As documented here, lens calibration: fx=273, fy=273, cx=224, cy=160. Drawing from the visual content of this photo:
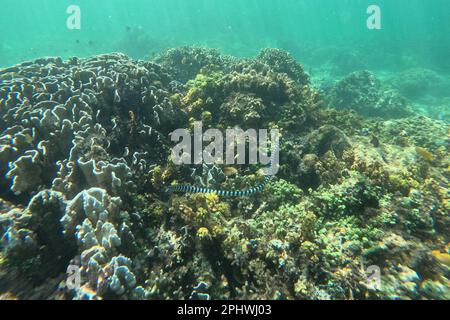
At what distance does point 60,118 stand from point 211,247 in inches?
172

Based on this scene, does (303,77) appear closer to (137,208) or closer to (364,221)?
(364,221)

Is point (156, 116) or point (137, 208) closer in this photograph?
point (137, 208)

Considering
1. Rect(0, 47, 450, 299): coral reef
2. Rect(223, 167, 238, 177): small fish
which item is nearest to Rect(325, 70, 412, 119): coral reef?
Rect(0, 47, 450, 299): coral reef

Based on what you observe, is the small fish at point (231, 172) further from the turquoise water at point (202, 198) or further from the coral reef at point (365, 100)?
the coral reef at point (365, 100)

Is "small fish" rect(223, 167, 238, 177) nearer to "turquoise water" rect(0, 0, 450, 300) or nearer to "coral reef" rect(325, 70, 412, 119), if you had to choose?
"turquoise water" rect(0, 0, 450, 300)

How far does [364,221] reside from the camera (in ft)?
14.9

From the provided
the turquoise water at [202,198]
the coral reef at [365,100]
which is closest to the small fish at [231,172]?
the turquoise water at [202,198]

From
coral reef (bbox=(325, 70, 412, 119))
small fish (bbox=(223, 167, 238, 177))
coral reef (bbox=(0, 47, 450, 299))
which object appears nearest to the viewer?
coral reef (bbox=(0, 47, 450, 299))

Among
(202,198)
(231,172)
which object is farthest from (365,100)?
(202,198)

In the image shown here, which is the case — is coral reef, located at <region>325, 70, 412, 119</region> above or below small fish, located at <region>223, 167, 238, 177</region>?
above

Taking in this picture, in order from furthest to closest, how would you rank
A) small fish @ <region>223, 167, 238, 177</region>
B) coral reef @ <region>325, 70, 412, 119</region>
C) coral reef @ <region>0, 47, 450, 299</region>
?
coral reef @ <region>325, 70, 412, 119</region>
small fish @ <region>223, 167, 238, 177</region>
coral reef @ <region>0, 47, 450, 299</region>

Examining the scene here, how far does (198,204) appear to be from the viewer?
4.79 metres

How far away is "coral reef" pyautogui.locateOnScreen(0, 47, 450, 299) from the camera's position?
12.0 feet
